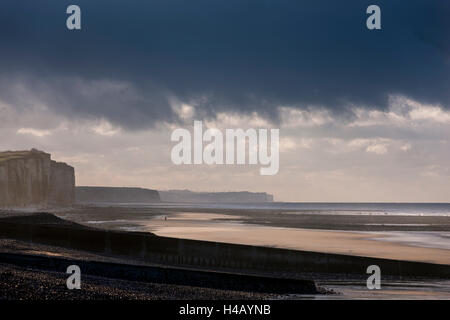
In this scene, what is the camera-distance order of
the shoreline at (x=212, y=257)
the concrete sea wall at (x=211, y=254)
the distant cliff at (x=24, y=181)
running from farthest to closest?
the distant cliff at (x=24, y=181) < the concrete sea wall at (x=211, y=254) < the shoreline at (x=212, y=257)

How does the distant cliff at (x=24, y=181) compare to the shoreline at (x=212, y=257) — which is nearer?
the shoreline at (x=212, y=257)

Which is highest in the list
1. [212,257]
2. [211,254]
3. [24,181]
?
[24,181]

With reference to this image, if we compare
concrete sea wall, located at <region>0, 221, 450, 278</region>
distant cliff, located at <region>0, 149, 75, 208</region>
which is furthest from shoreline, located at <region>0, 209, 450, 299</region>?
distant cliff, located at <region>0, 149, 75, 208</region>

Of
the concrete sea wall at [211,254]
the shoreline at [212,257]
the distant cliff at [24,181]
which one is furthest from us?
the distant cliff at [24,181]

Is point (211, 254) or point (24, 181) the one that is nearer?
point (211, 254)

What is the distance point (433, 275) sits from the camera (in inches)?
1055

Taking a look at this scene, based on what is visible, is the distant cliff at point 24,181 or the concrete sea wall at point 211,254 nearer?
the concrete sea wall at point 211,254

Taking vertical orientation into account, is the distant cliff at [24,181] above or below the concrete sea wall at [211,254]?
above

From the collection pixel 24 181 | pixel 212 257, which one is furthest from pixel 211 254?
pixel 24 181

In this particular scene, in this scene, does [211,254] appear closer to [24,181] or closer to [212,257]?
[212,257]

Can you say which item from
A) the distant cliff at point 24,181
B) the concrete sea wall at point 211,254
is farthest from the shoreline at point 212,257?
the distant cliff at point 24,181

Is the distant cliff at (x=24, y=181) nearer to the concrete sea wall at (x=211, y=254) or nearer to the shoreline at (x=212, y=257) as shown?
the shoreline at (x=212, y=257)

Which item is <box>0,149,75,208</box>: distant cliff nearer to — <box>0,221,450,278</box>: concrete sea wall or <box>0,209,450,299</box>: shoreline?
<box>0,209,450,299</box>: shoreline
